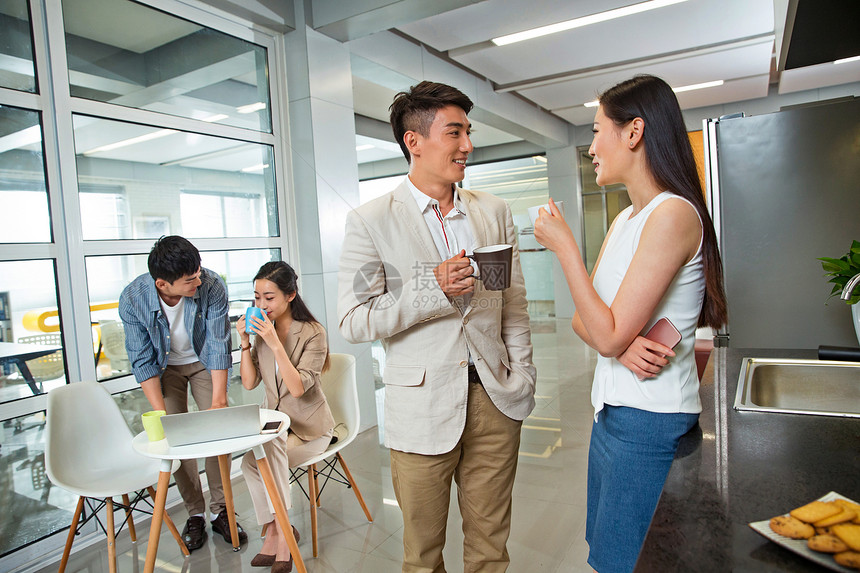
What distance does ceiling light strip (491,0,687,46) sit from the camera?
420cm

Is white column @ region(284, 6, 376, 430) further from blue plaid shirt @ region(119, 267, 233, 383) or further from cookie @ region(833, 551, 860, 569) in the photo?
cookie @ region(833, 551, 860, 569)

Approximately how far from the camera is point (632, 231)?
1162mm

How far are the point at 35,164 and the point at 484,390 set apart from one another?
89.7 inches

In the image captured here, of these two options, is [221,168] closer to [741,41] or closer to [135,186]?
[135,186]

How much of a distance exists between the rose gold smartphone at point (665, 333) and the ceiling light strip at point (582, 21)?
151 inches

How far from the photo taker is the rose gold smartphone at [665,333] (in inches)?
42.1

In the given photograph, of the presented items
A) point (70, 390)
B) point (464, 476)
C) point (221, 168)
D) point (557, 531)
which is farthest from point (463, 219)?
point (221, 168)

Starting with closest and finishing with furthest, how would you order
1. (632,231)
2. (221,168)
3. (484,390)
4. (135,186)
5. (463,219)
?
(632,231) → (484,390) → (463,219) → (135,186) → (221,168)

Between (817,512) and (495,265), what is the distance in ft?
2.64

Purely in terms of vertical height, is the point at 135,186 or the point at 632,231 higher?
the point at 135,186

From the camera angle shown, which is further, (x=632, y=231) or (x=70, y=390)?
(x=70, y=390)

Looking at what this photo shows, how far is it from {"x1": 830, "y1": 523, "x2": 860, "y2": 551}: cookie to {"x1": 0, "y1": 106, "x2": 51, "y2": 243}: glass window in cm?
291

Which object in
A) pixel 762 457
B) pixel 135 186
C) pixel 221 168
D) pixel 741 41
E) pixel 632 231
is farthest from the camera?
pixel 741 41

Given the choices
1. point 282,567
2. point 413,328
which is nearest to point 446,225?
point 413,328
